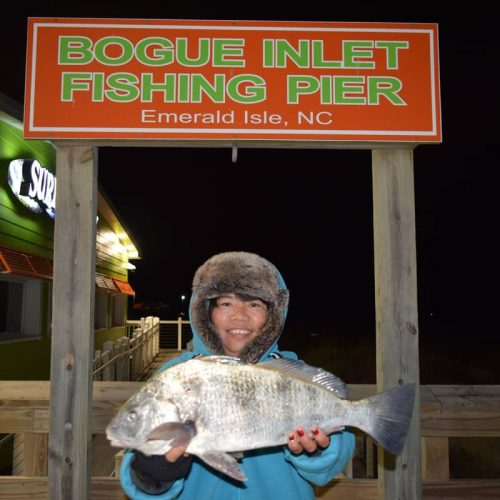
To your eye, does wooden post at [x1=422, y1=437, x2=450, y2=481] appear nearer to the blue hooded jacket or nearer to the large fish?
the blue hooded jacket

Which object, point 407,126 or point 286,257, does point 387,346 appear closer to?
point 407,126

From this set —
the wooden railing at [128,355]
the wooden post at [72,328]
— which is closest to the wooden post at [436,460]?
the wooden post at [72,328]

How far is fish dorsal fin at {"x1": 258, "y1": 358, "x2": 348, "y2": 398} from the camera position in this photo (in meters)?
2.28

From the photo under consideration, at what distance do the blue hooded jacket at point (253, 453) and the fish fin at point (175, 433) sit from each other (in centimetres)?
45

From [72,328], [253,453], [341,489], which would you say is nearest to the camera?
[253,453]

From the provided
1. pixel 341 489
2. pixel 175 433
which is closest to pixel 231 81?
pixel 175 433

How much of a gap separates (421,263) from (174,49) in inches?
4862

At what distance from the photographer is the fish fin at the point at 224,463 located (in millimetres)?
1945

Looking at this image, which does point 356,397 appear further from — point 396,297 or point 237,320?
point 237,320

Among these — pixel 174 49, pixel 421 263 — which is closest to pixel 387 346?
pixel 174 49

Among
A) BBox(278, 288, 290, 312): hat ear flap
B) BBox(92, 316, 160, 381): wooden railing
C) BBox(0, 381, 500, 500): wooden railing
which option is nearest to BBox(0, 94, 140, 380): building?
BBox(92, 316, 160, 381): wooden railing

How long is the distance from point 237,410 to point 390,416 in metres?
0.72

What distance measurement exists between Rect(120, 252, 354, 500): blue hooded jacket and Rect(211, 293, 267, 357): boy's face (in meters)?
0.05

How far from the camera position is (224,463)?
1980 millimetres
